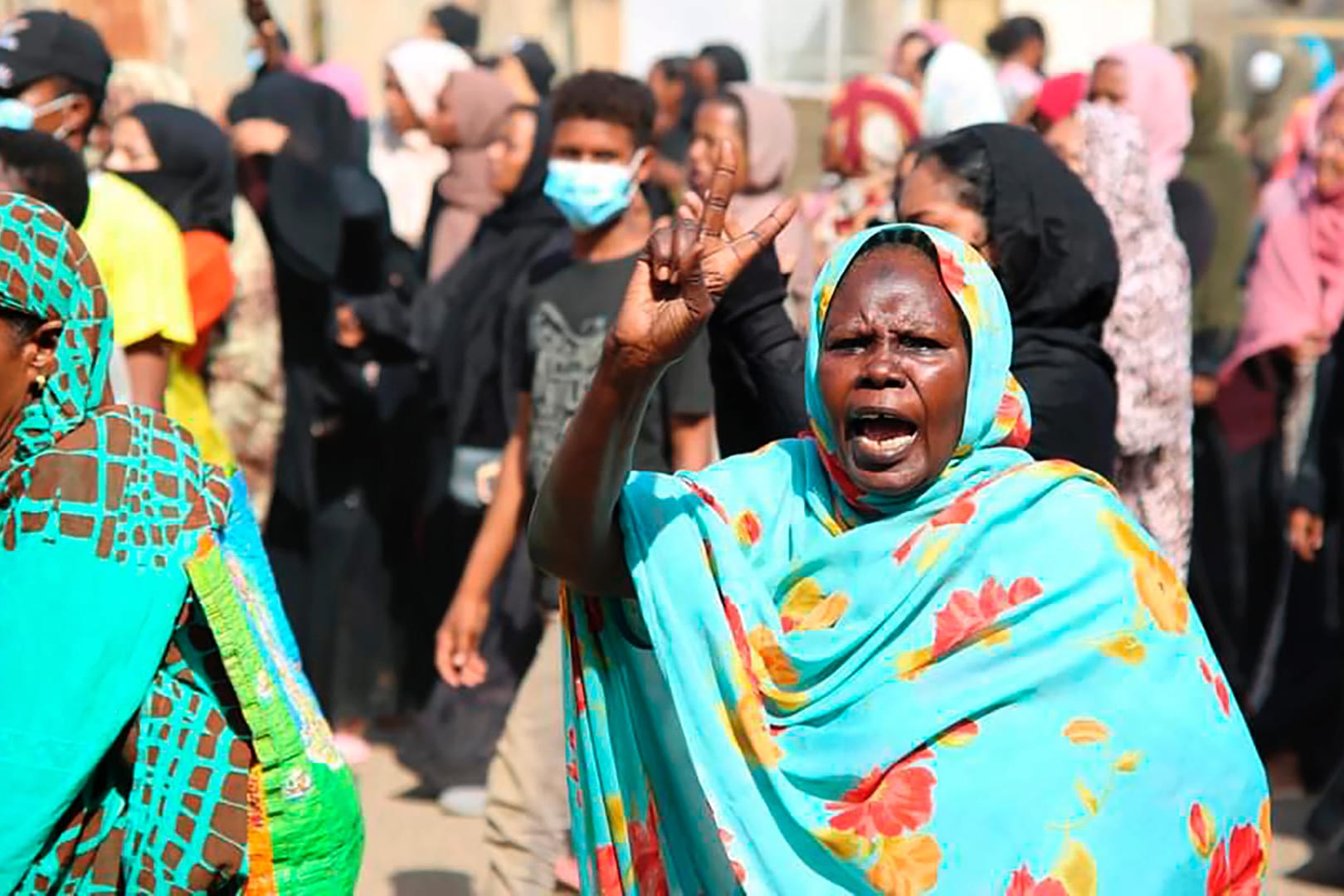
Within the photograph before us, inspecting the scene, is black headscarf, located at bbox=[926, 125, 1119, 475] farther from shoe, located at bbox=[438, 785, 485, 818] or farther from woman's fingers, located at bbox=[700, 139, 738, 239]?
shoe, located at bbox=[438, 785, 485, 818]

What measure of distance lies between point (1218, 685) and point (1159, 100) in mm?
6271

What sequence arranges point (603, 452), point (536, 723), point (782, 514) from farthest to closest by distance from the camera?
point (536, 723) < point (782, 514) < point (603, 452)

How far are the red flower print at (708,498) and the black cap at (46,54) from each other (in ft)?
10.5

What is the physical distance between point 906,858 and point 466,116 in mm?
6222

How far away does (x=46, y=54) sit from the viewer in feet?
19.4

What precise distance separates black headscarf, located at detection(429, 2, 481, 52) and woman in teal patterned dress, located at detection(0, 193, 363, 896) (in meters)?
9.27

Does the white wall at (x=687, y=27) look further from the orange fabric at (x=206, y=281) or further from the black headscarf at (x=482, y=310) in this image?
the orange fabric at (x=206, y=281)

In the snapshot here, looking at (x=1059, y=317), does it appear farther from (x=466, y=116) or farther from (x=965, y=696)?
(x=466, y=116)

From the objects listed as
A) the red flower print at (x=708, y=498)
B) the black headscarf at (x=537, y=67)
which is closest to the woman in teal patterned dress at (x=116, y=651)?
the red flower print at (x=708, y=498)

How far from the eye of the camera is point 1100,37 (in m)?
15.0

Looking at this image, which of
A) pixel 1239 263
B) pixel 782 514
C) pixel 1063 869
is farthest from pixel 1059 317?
pixel 1239 263

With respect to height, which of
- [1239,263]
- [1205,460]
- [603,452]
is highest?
[603,452]

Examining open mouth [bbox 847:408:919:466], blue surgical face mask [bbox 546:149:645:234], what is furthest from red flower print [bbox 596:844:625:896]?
blue surgical face mask [bbox 546:149:645:234]

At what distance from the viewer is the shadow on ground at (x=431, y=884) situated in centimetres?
622
